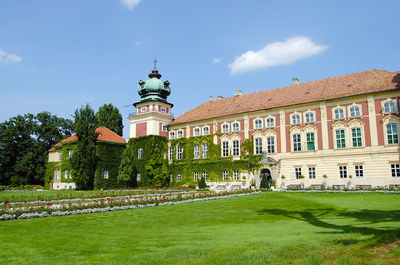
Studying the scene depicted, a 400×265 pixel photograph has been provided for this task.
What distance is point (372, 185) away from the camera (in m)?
29.0

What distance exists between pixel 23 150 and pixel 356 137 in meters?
51.5

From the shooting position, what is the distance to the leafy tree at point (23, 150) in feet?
174

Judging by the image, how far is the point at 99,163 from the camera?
136ft

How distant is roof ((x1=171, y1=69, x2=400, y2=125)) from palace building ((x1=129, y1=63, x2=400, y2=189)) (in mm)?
89

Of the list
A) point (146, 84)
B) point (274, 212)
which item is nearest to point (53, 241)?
point (274, 212)

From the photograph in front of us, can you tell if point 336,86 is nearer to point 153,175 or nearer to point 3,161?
point 153,175

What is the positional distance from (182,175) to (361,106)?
71.7 feet

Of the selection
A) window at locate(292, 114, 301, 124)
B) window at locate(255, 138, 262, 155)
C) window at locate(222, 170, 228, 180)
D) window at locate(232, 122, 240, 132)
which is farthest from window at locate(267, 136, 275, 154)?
window at locate(222, 170, 228, 180)

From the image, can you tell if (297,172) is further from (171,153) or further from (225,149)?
(171,153)

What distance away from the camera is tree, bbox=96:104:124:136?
6225 cm

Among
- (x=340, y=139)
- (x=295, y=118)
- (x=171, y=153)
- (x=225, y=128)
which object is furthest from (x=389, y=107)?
(x=171, y=153)

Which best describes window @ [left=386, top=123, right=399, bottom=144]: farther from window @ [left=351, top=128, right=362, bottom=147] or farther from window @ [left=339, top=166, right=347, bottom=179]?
window @ [left=339, top=166, right=347, bottom=179]

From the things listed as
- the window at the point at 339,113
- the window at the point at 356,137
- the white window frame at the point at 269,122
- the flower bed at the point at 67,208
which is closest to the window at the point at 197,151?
the white window frame at the point at 269,122

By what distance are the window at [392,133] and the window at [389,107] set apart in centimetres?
128
